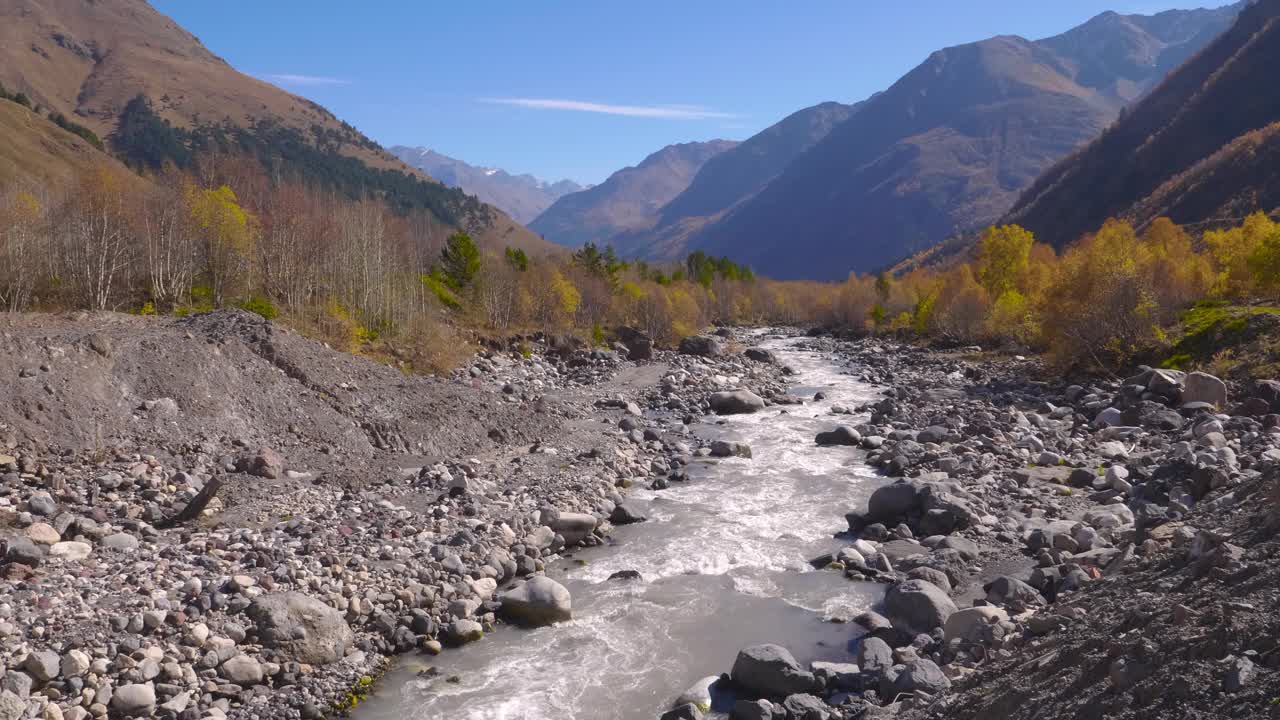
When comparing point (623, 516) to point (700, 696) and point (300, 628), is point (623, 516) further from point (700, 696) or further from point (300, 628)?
point (300, 628)

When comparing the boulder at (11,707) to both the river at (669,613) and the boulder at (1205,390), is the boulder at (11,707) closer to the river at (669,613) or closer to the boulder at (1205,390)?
the river at (669,613)

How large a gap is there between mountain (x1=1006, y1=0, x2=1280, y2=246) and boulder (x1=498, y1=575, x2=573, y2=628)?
117 metres

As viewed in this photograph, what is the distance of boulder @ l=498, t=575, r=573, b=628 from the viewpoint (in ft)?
41.8

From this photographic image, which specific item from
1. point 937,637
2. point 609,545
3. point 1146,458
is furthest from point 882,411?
point 937,637

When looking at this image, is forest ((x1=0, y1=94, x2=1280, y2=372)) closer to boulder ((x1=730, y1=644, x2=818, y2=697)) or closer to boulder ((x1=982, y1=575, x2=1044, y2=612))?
boulder ((x1=730, y1=644, x2=818, y2=697))

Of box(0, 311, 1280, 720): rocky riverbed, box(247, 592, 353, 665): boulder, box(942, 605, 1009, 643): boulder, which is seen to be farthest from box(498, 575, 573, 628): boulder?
box(942, 605, 1009, 643): boulder

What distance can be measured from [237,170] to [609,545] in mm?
41812

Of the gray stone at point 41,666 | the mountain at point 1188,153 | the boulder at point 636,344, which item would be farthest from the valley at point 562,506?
the mountain at point 1188,153

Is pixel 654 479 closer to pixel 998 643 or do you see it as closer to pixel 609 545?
pixel 609 545

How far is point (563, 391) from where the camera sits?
122 ft

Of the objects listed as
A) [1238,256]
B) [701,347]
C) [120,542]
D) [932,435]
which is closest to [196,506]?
[120,542]

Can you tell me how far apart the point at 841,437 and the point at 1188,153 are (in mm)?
154812

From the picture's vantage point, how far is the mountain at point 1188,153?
107 metres

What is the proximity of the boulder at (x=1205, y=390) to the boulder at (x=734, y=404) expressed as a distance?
16259mm
